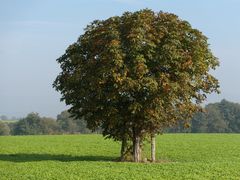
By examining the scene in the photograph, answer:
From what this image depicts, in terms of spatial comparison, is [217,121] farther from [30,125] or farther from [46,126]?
[30,125]

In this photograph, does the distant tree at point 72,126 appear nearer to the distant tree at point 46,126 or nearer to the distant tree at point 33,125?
the distant tree at point 46,126

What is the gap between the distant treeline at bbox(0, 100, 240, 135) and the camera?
123m

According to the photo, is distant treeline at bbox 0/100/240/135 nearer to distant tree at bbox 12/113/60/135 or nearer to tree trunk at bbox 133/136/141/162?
distant tree at bbox 12/113/60/135

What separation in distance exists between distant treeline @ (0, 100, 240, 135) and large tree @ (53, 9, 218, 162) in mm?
88864

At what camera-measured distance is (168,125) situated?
1203 inches

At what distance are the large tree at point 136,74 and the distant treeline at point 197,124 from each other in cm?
8886

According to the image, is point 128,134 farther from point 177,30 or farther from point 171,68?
point 177,30

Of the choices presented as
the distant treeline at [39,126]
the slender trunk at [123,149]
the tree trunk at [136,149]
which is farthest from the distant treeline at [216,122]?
the tree trunk at [136,149]

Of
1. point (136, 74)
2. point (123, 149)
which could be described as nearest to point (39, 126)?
point (123, 149)

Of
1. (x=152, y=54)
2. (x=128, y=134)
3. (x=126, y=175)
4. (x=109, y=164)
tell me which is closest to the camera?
(x=126, y=175)

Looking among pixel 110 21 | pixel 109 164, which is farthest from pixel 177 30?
pixel 109 164

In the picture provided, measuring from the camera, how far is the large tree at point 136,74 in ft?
89.7

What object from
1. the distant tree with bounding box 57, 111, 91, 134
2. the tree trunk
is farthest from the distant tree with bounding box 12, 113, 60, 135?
the tree trunk

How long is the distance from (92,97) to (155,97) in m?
3.67
